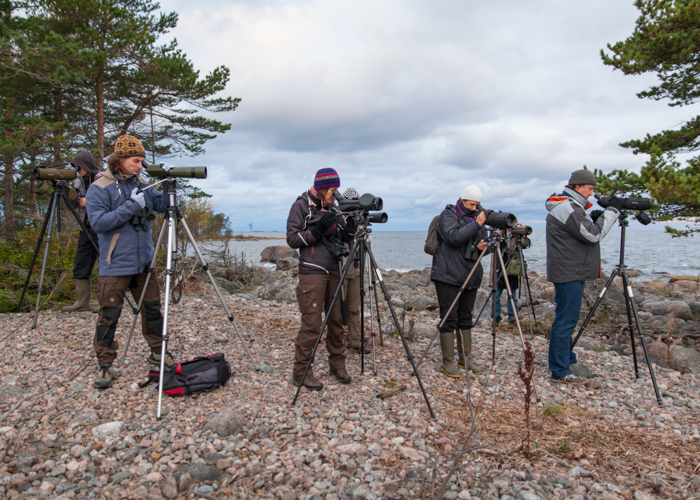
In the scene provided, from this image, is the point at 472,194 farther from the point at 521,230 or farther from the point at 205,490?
the point at 205,490

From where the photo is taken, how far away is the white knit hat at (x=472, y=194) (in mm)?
4457

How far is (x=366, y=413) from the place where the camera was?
3.54 metres

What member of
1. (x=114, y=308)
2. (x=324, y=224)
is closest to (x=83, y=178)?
(x=114, y=308)

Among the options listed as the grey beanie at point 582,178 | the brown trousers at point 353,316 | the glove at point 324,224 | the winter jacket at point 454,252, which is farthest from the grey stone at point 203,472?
the grey beanie at point 582,178

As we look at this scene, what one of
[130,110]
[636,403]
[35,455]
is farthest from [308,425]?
[130,110]

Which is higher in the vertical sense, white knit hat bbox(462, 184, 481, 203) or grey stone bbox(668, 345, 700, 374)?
white knit hat bbox(462, 184, 481, 203)

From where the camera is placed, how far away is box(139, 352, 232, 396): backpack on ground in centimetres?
359

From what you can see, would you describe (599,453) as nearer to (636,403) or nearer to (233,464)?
(636,403)

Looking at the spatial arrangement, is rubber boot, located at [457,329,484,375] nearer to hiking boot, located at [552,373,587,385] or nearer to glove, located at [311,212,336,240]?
hiking boot, located at [552,373,587,385]

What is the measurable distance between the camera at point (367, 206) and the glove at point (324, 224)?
184 millimetres

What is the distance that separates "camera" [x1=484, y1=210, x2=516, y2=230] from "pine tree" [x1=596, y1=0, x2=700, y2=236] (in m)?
2.69

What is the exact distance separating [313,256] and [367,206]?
720 millimetres

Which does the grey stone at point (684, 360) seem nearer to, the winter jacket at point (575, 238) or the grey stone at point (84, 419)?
the winter jacket at point (575, 238)

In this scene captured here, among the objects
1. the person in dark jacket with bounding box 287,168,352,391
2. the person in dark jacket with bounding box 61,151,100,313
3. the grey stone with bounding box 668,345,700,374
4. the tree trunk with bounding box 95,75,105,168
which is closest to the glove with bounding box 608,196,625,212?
the grey stone with bounding box 668,345,700,374
